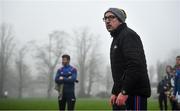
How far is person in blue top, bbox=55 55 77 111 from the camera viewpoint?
10.8 meters

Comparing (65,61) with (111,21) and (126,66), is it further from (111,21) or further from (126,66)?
(126,66)

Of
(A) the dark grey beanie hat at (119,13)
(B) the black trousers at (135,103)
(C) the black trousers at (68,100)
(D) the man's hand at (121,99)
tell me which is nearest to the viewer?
(D) the man's hand at (121,99)

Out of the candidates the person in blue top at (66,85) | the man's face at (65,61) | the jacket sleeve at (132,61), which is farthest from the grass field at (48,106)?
the jacket sleeve at (132,61)

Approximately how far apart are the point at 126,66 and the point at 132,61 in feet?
0.46

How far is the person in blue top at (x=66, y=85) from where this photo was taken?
10766 mm

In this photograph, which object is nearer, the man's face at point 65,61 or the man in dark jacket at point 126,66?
the man in dark jacket at point 126,66

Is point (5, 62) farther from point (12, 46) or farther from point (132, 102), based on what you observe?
point (132, 102)

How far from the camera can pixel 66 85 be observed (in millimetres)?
10859

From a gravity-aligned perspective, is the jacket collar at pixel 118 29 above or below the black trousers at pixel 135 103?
above

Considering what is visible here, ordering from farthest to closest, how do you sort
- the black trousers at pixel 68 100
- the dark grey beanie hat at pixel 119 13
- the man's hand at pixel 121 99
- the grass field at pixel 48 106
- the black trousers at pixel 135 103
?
the grass field at pixel 48 106, the black trousers at pixel 68 100, the dark grey beanie hat at pixel 119 13, the black trousers at pixel 135 103, the man's hand at pixel 121 99

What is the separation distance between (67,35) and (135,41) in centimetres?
7755

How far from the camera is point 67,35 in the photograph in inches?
3219

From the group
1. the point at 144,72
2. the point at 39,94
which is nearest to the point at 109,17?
the point at 144,72

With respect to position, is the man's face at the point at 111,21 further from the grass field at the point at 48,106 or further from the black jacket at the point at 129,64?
the grass field at the point at 48,106
